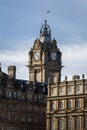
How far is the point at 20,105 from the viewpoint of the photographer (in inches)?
5650

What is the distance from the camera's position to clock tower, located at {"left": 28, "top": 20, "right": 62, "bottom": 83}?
6909 inches

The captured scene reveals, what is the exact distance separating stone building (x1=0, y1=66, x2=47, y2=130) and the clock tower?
1050 inches

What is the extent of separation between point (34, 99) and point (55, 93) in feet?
54.4

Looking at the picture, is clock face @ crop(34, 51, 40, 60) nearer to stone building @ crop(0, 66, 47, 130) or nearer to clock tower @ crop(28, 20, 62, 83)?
clock tower @ crop(28, 20, 62, 83)

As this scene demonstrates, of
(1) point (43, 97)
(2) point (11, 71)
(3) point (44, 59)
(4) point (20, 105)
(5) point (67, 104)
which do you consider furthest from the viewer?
(3) point (44, 59)

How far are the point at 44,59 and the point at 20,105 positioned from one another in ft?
115

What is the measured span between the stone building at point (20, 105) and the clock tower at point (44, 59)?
26.7 meters

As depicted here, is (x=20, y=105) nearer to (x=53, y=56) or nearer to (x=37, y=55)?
(x=53, y=56)

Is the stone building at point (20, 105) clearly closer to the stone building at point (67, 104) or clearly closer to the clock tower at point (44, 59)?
the stone building at point (67, 104)

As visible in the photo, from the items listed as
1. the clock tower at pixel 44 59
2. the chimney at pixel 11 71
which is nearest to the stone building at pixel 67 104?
the chimney at pixel 11 71

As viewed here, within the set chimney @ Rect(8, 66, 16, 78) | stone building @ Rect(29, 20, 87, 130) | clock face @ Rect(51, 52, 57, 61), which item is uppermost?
clock face @ Rect(51, 52, 57, 61)

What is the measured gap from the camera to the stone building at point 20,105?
14125 centimetres

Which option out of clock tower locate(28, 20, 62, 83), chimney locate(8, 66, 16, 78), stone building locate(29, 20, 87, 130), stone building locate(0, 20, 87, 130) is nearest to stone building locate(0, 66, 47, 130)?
stone building locate(0, 20, 87, 130)

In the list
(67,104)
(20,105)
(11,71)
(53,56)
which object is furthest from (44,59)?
(67,104)
